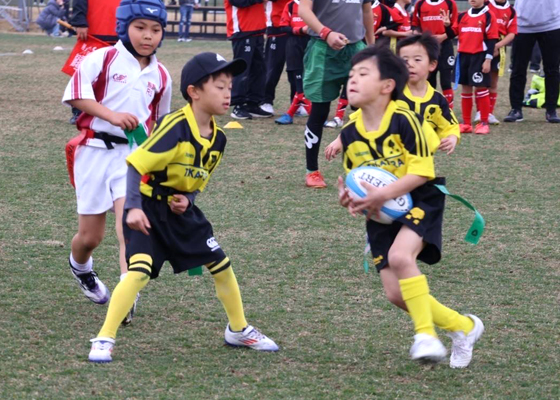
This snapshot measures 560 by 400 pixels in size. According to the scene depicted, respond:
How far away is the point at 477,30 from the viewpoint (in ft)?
33.1

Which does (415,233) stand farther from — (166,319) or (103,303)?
(103,303)

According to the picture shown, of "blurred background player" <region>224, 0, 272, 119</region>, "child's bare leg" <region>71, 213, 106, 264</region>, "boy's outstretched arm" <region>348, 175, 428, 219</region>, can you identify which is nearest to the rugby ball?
"boy's outstretched arm" <region>348, 175, 428, 219</region>

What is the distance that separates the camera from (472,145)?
934 cm

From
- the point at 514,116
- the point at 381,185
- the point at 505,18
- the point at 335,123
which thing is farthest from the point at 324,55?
the point at 514,116

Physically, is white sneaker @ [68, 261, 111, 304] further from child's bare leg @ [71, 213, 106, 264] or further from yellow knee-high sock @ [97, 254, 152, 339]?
yellow knee-high sock @ [97, 254, 152, 339]

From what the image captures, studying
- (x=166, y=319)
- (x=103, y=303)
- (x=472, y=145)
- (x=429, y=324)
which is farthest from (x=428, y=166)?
(x=472, y=145)

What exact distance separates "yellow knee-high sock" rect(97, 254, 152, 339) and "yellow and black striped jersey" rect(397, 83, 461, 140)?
171 centimetres

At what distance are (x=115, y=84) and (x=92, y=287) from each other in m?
1.03

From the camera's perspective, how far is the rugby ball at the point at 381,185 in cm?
364

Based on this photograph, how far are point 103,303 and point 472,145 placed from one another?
5630 millimetres

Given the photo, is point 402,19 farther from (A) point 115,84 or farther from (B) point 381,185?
(B) point 381,185

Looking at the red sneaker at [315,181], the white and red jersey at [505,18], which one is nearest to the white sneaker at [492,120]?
the white and red jersey at [505,18]

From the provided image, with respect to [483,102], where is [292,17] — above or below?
above

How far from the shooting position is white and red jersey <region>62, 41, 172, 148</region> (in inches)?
165
